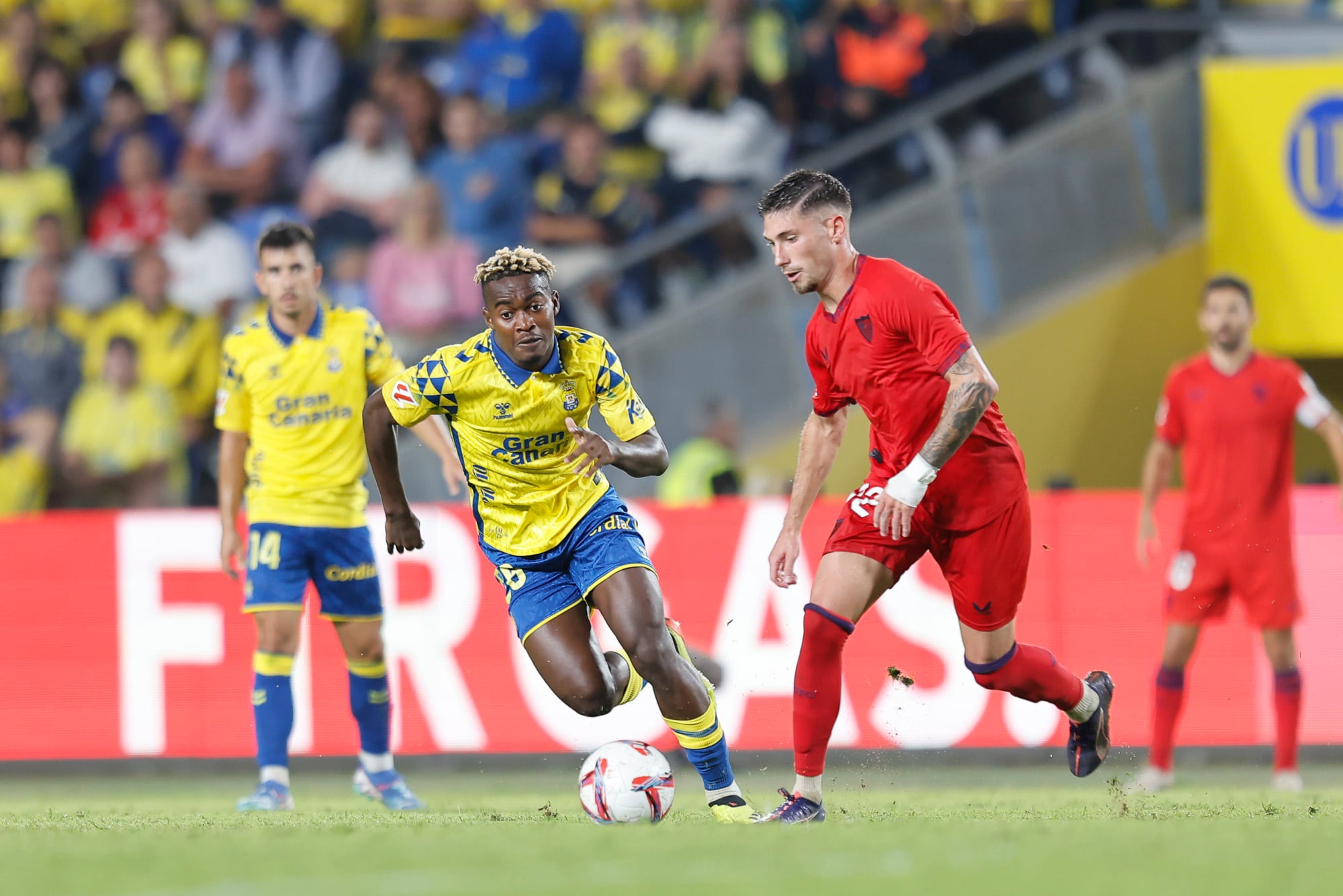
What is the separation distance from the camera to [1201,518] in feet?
27.5

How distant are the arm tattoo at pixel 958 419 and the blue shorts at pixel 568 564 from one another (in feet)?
3.72

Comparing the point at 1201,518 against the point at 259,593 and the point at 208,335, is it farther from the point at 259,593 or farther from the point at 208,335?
the point at 208,335

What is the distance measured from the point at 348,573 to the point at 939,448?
3.05m

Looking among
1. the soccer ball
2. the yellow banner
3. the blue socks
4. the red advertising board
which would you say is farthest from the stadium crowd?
the soccer ball

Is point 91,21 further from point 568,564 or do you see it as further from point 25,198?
point 568,564

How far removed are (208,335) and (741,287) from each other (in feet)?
12.4

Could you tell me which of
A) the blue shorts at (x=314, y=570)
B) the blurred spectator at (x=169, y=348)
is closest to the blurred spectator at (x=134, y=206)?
the blurred spectator at (x=169, y=348)

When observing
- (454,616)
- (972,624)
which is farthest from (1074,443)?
(972,624)

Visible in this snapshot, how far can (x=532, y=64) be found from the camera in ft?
41.6

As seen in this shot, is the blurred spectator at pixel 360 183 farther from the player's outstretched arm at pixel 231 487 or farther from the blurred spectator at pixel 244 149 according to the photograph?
the player's outstretched arm at pixel 231 487

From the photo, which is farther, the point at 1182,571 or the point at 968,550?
the point at 1182,571

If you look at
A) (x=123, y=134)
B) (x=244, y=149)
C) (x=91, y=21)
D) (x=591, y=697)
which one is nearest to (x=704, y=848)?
(x=591, y=697)

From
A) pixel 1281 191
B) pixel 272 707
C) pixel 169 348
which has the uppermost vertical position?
pixel 1281 191

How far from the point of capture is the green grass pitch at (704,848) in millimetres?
4250
